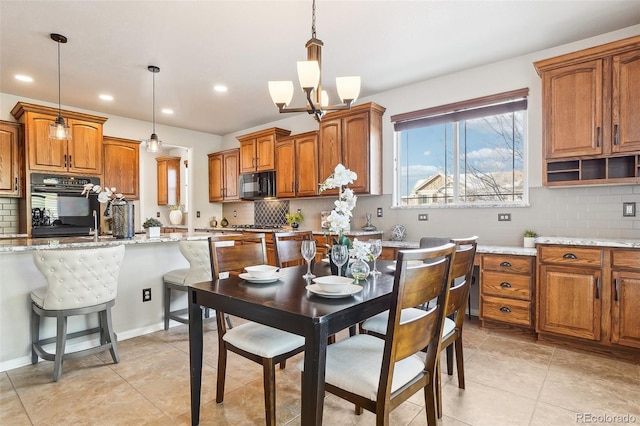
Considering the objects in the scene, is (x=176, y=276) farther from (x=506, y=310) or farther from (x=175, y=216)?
(x=175, y=216)

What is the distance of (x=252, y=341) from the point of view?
175 centimetres

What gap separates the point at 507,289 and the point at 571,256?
591 mm

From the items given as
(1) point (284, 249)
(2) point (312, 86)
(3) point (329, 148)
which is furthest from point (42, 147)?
(2) point (312, 86)

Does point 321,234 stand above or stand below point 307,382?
above

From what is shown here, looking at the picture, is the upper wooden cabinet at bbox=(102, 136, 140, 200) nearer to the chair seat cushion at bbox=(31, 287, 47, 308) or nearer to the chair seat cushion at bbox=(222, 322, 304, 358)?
the chair seat cushion at bbox=(31, 287, 47, 308)

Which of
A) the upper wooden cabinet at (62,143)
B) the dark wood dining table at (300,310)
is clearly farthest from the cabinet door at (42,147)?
the dark wood dining table at (300,310)

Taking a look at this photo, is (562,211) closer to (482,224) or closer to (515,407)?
(482,224)

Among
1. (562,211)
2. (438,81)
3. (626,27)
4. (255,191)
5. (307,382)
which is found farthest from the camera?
(255,191)

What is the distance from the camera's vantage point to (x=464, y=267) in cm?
185

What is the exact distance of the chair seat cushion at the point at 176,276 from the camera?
10.5 ft

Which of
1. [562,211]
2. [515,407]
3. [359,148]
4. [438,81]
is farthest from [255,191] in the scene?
[515,407]

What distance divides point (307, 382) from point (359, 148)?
136 inches

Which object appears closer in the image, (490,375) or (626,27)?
(490,375)

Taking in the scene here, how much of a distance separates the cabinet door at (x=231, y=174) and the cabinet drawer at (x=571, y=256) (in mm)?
4842
